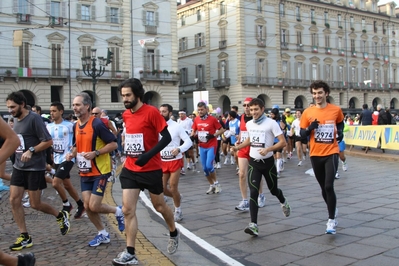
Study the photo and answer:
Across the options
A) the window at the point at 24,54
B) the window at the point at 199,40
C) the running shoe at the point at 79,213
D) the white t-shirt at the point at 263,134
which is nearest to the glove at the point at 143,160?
the white t-shirt at the point at 263,134

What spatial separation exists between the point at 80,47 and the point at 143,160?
129ft

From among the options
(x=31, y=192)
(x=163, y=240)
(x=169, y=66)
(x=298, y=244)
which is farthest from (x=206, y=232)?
(x=169, y=66)

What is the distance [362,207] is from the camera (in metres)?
7.95

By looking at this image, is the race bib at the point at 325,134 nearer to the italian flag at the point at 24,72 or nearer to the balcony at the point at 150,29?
the italian flag at the point at 24,72

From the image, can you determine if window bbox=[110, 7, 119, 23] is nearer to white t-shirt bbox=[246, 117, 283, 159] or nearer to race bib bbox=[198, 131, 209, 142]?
race bib bbox=[198, 131, 209, 142]

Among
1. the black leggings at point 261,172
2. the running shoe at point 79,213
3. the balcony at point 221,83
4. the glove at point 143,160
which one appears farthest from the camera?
the balcony at point 221,83

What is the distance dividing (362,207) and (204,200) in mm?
2883

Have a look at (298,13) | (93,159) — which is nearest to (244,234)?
(93,159)

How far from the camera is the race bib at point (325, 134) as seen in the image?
6414mm

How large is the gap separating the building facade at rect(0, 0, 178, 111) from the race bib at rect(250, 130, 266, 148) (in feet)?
101

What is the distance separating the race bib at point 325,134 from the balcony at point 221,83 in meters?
47.0

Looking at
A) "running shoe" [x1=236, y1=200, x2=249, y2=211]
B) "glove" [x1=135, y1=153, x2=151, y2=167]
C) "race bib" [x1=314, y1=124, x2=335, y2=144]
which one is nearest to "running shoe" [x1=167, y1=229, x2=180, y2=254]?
"glove" [x1=135, y1=153, x2=151, y2=167]

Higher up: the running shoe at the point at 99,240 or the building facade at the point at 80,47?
the building facade at the point at 80,47

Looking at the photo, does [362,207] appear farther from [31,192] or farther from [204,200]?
[31,192]
